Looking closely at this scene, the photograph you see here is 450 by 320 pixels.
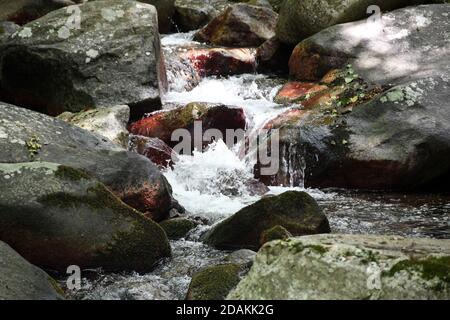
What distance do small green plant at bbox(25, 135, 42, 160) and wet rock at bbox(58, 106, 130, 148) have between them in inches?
89.8

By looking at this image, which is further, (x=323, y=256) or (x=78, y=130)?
(x=78, y=130)

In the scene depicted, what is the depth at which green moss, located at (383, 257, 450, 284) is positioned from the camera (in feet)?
8.49

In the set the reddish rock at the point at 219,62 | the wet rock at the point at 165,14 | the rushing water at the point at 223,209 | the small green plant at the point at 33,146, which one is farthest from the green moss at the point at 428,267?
the wet rock at the point at 165,14

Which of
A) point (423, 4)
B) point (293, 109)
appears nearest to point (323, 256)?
point (293, 109)

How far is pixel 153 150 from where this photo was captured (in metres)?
8.78

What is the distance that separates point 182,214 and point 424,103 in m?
4.03

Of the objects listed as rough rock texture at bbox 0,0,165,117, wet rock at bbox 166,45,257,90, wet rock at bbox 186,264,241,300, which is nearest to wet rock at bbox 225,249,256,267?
wet rock at bbox 186,264,241,300

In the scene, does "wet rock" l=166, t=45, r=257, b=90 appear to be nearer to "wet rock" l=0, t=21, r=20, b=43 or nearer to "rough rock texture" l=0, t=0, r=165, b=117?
"rough rock texture" l=0, t=0, r=165, b=117

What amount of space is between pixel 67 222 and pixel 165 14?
12895 mm

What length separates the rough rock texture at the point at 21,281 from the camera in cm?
336

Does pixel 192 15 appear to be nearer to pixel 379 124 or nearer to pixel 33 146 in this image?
pixel 379 124
